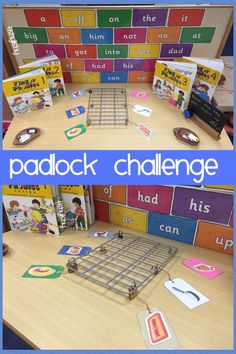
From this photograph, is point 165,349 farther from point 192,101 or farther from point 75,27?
point 75,27

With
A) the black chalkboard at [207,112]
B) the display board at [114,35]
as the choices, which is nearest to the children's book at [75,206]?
the black chalkboard at [207,112]

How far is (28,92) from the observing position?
1424 mm

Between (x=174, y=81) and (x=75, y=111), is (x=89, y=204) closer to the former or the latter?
(x=75, y=111)

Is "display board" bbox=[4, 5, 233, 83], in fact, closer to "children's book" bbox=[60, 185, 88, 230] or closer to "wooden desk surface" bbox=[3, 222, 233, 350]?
"children's book" bbox=[60, 185, 88, 230]

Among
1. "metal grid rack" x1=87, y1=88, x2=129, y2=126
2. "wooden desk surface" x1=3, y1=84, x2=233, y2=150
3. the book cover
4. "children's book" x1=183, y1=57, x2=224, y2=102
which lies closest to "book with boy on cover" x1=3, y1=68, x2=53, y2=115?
"wooden desk surface" x1=3, y1=84, x2=233, y2=150

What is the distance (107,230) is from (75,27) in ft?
3.20

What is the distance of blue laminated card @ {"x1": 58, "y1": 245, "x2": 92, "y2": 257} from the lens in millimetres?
1189

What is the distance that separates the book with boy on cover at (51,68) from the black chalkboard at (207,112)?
0.66 m

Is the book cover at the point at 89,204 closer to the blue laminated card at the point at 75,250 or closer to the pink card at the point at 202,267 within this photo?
the blue laminated card at the point at 75,250

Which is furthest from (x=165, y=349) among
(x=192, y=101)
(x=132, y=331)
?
(x=192, y=101)

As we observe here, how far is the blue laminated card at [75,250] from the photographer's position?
119 centimetres

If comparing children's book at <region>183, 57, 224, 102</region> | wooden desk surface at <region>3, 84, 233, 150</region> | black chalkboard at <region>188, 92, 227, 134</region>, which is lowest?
wooden desk surface at <region>3, 84, 233, 150</region>

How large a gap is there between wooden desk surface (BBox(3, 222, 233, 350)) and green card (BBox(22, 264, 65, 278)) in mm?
23

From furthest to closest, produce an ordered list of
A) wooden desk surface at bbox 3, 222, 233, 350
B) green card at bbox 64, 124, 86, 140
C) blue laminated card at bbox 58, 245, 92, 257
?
green card at bbox 64, 124, 86, 140
blue laminated card at bbox 58, 245, 92, 257
wooden desk surface at bbox 3, 222, 233, 350
